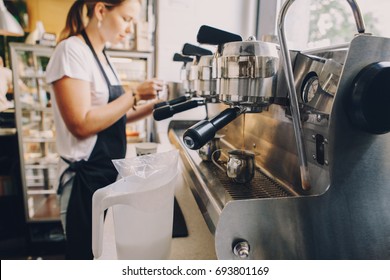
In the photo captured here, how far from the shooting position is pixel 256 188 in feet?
1.83

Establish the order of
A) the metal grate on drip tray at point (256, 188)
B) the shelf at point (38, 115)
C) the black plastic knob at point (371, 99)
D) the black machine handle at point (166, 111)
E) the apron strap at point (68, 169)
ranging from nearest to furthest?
the black plastic knob at point (371, 99) < the metal grate on drip tray at point (256, 188) < the black machine handle at point (166, 111) < the apron strap at point (68, 169) < the shelf at point (38, 115)

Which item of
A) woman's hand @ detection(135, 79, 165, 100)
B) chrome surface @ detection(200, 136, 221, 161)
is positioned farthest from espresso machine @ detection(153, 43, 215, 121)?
woman's hand @ detection(135, 79, 165, 100)

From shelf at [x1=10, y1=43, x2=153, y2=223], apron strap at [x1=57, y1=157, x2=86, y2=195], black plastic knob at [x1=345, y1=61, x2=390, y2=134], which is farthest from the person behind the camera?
shelf at [x1=10, y1=43, x2=153, y2=223]

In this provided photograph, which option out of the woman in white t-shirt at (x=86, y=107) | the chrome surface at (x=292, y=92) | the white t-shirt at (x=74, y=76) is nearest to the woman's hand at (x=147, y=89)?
the woman in white t-shirt at (x=86, y=107)

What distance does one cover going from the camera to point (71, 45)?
92cm

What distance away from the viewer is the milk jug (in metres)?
0.44

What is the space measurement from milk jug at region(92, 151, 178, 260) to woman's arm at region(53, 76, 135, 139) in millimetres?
472

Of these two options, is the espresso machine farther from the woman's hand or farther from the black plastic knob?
the black plastic knob

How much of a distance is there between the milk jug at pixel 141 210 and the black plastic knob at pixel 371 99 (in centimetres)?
30

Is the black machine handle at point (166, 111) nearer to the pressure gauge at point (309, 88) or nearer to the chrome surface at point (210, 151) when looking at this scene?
the chrome surface at point (210, 151)

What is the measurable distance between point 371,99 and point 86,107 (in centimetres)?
78

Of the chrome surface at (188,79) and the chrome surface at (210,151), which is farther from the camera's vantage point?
the chrome surface at (188,79)

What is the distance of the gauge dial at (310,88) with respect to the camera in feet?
1.54

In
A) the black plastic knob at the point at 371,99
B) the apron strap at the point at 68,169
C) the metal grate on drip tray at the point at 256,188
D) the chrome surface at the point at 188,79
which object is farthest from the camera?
the apron strap at the point at 68,169
